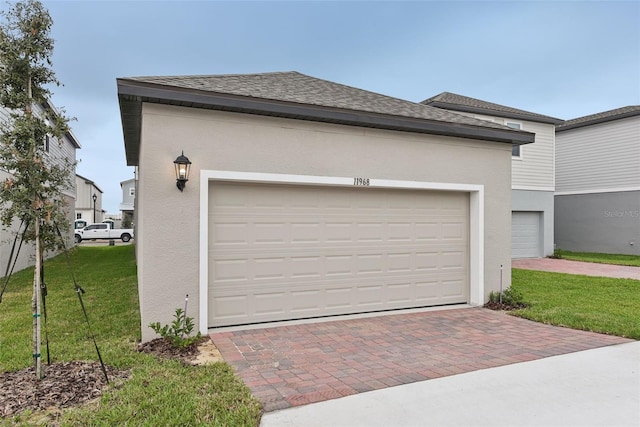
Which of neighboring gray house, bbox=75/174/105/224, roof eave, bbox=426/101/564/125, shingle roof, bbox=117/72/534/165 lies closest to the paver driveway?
shingle roof, bbox=117/72/534/165

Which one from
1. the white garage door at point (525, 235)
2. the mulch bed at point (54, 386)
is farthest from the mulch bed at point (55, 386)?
the white garage door at point (525, 235)

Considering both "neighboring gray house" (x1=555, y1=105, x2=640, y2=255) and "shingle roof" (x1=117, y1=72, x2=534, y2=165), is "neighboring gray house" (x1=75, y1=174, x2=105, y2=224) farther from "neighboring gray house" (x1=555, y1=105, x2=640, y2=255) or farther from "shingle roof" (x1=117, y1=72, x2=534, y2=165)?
"neighboring gray house" (x1=555, y1=105, x2=640, y2=255)

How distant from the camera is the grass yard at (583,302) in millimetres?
6148

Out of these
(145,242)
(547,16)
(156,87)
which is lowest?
(145,242)

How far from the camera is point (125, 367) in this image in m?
4.28

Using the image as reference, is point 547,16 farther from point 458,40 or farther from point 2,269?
point 2,269

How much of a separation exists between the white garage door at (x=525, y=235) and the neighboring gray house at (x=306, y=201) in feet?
30.7

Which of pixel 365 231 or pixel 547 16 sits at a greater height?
pixel 547 16

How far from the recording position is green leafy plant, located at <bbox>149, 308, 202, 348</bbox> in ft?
16.2

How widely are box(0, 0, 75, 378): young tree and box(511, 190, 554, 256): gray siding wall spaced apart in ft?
51.8

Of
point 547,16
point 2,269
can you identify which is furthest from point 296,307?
point 547,16

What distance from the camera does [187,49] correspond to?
1708cm

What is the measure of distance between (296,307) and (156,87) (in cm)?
373

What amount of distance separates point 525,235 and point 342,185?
42.3ft
